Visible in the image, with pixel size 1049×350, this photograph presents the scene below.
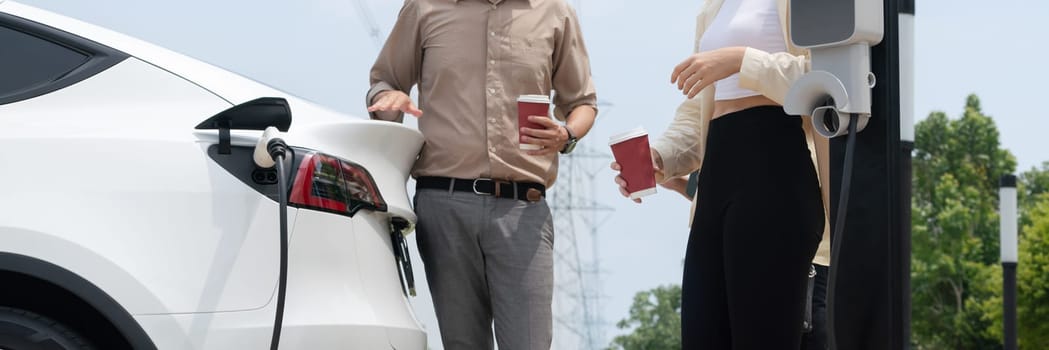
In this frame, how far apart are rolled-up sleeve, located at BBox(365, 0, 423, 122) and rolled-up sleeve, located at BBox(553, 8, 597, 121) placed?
48cm

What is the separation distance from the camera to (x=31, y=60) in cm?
338

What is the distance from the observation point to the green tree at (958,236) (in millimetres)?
50688

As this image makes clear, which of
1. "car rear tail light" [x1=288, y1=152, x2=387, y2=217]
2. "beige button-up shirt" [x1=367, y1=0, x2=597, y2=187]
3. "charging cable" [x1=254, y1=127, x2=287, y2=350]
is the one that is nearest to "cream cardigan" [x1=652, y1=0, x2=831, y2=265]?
"beige button-up shirt" [x1=367, y1=0, x2=597, y2=187]

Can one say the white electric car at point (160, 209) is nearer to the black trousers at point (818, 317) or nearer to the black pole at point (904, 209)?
the black trousers at point (818, 317)

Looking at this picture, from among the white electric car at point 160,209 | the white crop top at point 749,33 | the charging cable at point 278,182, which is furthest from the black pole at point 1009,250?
the charging cable at point 278,182

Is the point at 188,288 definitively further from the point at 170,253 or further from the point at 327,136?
the point at 327,136

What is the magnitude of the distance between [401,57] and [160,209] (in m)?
1.43

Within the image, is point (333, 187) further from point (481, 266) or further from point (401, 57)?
point (401, 57)

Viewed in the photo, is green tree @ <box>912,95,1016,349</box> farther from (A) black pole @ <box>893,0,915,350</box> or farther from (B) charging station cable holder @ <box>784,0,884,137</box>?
(B) charging station cable holder @ <box>784,0,884,137</box>

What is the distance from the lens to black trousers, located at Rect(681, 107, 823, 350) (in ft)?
10.8

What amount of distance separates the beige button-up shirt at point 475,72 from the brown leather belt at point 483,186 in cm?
2

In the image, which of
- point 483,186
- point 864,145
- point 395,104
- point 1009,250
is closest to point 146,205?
point 395,104

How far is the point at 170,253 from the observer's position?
3.17 meters

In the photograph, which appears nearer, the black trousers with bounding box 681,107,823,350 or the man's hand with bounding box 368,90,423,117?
the black trousers with bounding box 681,107,823,350
